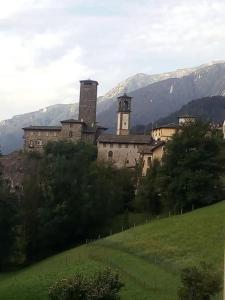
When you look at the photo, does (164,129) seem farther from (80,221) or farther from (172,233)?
(172,233)

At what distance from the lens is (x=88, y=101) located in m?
171

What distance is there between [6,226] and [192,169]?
80.8ft

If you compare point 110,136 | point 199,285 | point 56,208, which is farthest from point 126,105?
point 199,285

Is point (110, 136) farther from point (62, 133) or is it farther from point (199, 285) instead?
point (199, 285)

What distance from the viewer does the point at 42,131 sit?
481 ft

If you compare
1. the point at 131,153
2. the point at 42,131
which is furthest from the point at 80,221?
the point at 42,131

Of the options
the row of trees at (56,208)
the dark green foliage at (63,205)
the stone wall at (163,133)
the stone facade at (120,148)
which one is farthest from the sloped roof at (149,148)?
the dark green foliage at (63,205)

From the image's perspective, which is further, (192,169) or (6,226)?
(192,169)

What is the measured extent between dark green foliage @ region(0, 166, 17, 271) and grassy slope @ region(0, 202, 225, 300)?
9235 millimetres

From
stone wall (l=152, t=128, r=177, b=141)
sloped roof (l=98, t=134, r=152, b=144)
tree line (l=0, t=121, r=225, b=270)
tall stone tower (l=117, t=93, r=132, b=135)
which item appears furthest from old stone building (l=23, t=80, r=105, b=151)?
tree line (l=0, t=121, r=225, b=270)

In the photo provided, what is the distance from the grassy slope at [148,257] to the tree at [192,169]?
7.75 m

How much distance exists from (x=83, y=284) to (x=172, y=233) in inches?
1127

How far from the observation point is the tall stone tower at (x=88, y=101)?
548 ft

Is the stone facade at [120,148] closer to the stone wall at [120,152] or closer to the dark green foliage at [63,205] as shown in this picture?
the stone wall at [120,152]
